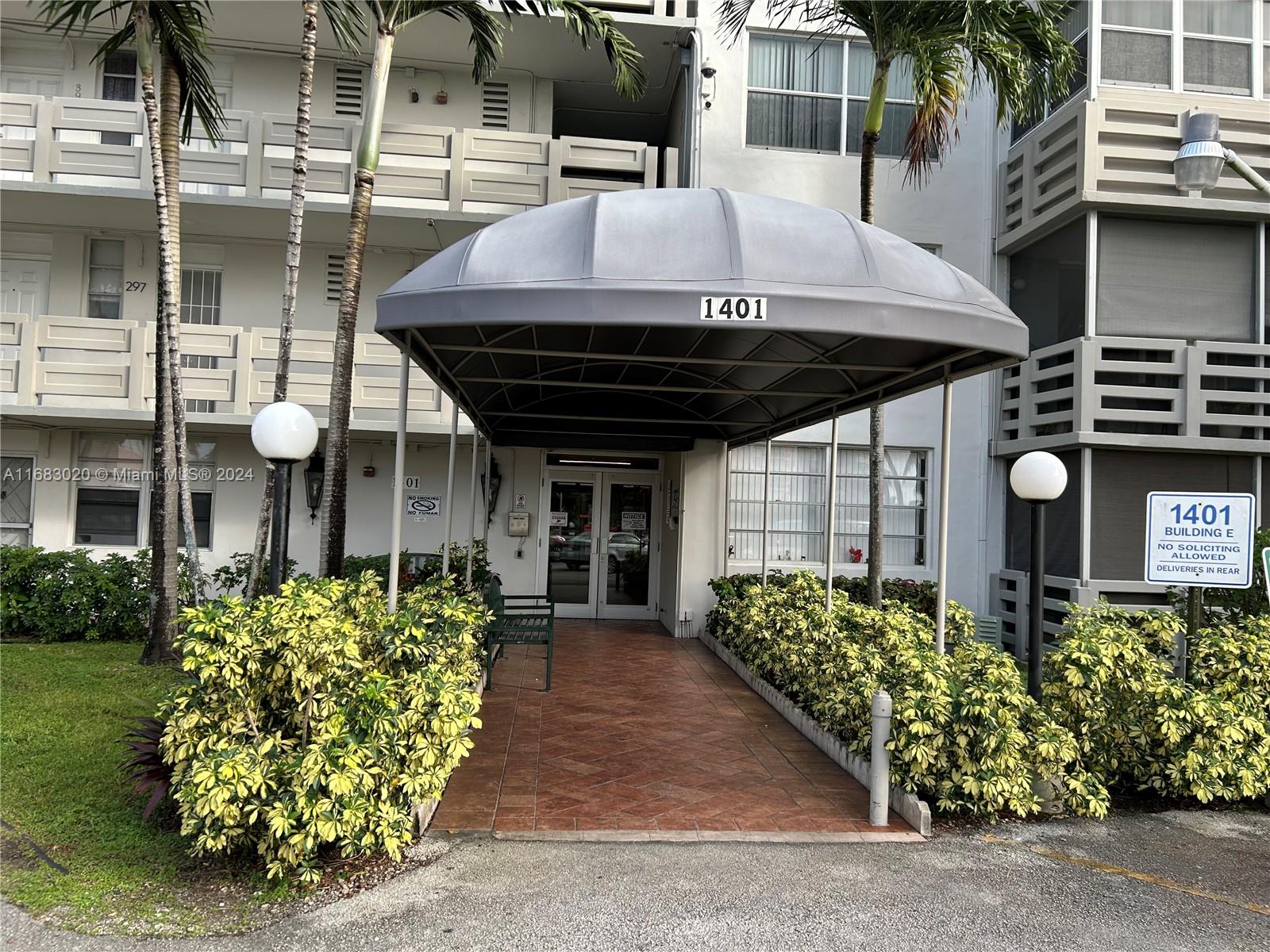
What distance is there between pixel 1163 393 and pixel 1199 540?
4.90 m

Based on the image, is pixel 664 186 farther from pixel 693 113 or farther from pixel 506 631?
pixel 506 631

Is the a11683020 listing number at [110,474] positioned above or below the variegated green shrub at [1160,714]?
above

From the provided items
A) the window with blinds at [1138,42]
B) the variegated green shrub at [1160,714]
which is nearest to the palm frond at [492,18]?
the window with blinds at [1138,42]

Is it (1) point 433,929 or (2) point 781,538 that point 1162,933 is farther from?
(2) point 781,538

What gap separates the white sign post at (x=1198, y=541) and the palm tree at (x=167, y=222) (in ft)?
30.3

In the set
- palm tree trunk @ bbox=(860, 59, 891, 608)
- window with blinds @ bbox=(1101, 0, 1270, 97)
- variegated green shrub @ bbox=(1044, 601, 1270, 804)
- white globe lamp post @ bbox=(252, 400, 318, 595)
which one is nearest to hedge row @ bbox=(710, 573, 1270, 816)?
variegated green shrub @ bbox=(1044, 601, 1270, 804)

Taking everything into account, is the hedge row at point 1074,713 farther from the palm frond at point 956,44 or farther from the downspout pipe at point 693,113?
the downspout pipe at point 693,113

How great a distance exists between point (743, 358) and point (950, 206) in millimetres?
7520

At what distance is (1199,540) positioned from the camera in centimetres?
685

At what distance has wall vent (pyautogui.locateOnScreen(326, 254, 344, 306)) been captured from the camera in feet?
43.0

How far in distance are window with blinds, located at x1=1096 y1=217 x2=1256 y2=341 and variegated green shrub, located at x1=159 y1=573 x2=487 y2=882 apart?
10.4 meters

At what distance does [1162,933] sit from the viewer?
4.20 m

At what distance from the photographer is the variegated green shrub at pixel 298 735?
4297mm

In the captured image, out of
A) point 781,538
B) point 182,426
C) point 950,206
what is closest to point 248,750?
point 182,426
